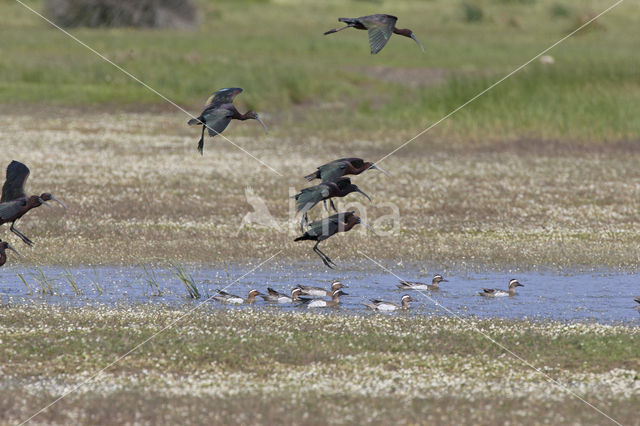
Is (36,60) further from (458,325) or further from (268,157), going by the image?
(458,325)

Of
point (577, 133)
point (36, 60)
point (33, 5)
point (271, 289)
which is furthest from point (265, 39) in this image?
point (271, 289)

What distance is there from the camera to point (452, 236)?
24.0m

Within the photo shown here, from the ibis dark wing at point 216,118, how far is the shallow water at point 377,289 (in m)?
3.78

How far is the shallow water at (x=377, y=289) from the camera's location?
1773cm

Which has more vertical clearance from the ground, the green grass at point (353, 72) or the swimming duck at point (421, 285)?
the green grass at point (353, 72)

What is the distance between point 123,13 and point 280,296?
61.0 meters

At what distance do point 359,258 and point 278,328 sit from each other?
262 inches

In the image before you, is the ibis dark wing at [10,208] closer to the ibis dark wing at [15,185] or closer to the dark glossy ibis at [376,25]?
the ibis dark wing at [15,185]

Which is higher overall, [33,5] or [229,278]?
[33,5]

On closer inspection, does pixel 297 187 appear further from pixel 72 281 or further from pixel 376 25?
pixel 376 25

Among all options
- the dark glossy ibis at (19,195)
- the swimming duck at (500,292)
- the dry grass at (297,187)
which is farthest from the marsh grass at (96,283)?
the swimming duck at (500,292)

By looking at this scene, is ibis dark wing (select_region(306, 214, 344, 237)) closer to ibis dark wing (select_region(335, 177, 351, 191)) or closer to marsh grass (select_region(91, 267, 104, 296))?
ibis dark wing (select_region(335, 177, 351, 191))

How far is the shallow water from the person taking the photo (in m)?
17.7

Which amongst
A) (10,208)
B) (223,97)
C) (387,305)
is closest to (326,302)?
(387,305)
